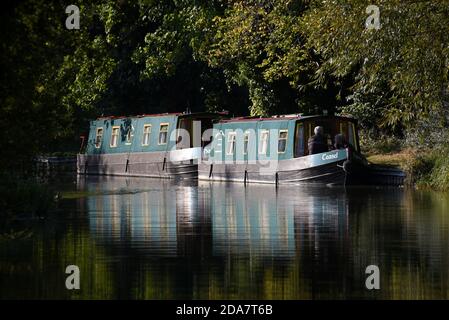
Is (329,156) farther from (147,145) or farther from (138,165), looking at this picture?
(138,165)

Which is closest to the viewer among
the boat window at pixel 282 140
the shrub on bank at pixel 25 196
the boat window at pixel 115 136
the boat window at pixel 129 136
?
Answer: the shrub on bank at pixel 25 196

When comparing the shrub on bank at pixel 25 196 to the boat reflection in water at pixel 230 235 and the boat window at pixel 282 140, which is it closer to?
the boat reflection in water at pixel 230 235

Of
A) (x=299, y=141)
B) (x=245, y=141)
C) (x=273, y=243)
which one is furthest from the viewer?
(x=245, y=141)

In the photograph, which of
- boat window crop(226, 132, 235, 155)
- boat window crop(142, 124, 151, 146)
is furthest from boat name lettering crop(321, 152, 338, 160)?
boat window crop(142, 124, 151, 146)

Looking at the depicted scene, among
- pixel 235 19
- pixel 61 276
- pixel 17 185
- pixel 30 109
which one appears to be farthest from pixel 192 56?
pixel 61 276

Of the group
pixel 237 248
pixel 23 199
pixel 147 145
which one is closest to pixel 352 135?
pixel 147 145

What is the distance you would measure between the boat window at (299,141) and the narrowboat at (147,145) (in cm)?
594

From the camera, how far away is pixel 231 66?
44344 mm

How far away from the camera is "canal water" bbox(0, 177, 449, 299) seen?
15.4 m

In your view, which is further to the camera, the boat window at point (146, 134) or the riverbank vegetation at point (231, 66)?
the boat window at point (146, 134)

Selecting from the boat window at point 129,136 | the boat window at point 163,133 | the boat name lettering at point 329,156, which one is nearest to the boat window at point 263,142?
the boat name lettering at point 329,156

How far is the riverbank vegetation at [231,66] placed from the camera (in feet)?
62.4

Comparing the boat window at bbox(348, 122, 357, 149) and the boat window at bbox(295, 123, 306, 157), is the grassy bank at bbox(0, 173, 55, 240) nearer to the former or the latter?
the boat window at bbox(295, 123, 306, 157)

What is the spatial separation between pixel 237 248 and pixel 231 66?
82.4 ft
